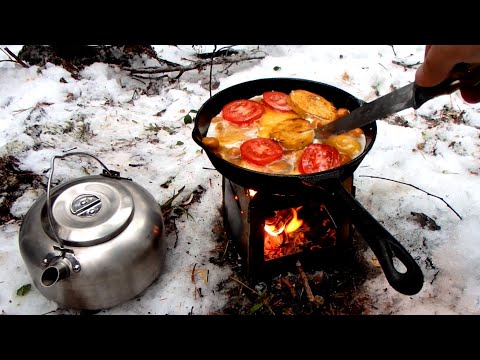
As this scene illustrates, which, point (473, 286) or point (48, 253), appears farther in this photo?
point (473, 286)

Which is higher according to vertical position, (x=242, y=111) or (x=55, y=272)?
(x=242, y=111)

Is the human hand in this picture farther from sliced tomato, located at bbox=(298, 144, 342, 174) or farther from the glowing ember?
the glowing ember

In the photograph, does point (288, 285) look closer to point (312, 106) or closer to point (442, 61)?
point (312, 106)

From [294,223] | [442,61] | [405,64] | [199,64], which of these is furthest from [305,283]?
[405,64]

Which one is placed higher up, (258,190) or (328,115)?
(328,115)
